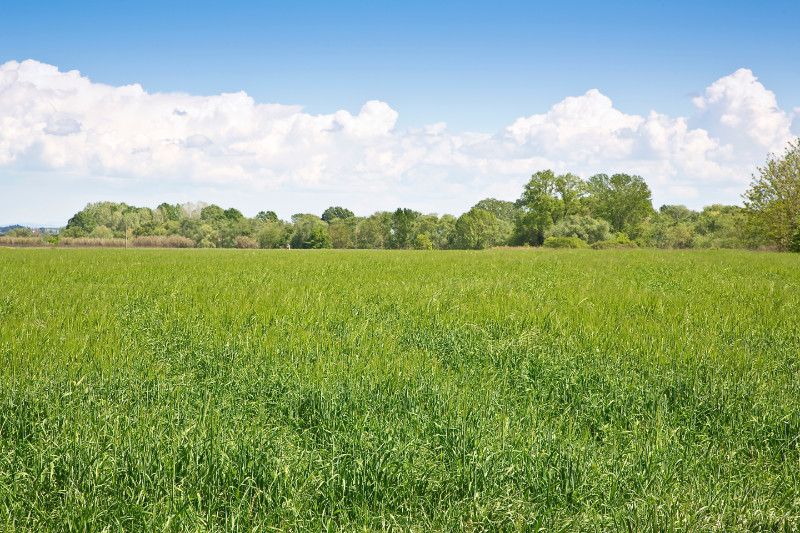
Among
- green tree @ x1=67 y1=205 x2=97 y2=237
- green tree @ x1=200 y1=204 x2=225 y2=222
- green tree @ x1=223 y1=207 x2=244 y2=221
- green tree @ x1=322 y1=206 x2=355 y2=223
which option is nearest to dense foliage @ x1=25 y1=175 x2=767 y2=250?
green tree @ x1=200 y1=204 x2=225 y2=222

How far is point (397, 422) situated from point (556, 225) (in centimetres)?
8224

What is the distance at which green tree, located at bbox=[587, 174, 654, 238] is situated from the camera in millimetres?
93125

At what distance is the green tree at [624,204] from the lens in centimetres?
9312

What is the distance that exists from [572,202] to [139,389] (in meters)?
92.9

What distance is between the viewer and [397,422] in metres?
3.55

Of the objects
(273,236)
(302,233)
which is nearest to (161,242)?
(273,236)

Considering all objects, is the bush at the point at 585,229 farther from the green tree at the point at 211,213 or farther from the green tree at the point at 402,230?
the green tree at the point at 211,213

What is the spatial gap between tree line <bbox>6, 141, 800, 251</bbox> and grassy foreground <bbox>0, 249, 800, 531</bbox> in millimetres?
47505

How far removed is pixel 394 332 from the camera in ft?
21.6

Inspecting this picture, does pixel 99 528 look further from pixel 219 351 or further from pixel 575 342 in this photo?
pixel 575 342

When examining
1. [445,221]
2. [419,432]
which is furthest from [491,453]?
[445,221]

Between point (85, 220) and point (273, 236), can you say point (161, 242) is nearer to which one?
point (273, 236)

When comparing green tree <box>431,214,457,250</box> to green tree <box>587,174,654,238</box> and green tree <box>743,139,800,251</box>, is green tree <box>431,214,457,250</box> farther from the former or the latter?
green tree <box>743,139,800,251</box>

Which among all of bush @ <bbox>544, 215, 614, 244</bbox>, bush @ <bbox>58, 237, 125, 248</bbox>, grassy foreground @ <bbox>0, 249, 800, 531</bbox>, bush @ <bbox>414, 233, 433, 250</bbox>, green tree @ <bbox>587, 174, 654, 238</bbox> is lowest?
grassy foreground @ <bbox>0, 249, 800, 531</bbox>
